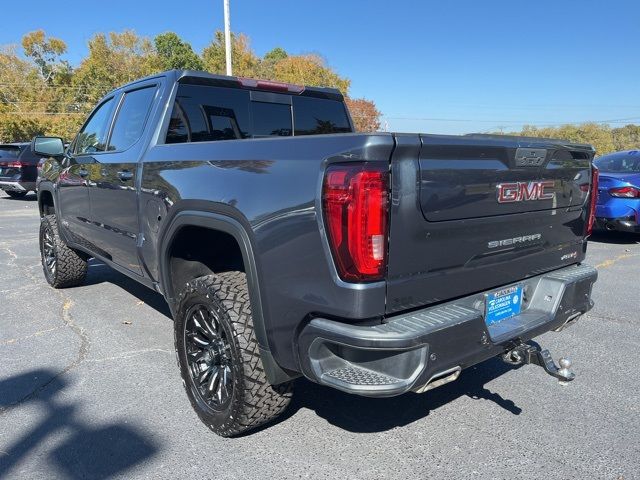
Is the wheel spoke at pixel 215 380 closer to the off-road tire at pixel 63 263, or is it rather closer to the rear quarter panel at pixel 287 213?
the rear quarter panel at pixel 287 213

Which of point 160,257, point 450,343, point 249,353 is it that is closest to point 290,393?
point 249,353

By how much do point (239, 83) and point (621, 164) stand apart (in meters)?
7.45

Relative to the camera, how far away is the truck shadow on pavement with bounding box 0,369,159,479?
2.46m

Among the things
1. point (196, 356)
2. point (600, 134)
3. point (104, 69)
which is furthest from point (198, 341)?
point (104, 69)

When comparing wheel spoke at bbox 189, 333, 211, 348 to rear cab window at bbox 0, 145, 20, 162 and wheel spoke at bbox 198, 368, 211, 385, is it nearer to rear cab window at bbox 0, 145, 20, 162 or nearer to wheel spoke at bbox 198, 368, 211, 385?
wheel spoke at bbox 198, 368, 211, 385

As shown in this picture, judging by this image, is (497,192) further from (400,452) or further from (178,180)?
(178,180)

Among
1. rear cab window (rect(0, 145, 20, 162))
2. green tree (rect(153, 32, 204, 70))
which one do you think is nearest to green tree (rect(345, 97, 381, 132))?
green tree (rect(153, 32, 204, 70))

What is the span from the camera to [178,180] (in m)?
2.90

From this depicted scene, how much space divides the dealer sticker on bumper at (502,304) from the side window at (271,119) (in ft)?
7.22

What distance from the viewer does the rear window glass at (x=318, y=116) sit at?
4.20 m

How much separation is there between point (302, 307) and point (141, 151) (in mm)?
1957

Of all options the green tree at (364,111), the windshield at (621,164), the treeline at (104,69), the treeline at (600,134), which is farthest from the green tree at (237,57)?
the windshield at (621,164)

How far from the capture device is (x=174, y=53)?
5897cm

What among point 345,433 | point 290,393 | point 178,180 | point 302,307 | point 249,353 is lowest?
point 345,433
